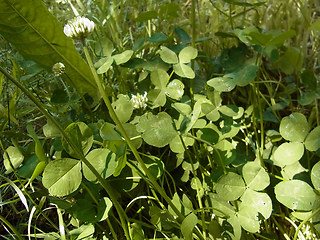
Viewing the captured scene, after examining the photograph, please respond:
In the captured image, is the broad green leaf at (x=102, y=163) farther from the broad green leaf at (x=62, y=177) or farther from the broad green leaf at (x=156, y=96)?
the broad green leaf at (x=156, y=96)

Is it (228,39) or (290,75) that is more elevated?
(228,39)

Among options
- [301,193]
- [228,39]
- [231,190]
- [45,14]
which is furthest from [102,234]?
[228,39]

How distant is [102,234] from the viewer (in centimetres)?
82

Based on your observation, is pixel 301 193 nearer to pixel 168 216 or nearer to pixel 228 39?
pixel 168 216

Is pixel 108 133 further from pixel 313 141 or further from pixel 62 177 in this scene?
pixel 313 141

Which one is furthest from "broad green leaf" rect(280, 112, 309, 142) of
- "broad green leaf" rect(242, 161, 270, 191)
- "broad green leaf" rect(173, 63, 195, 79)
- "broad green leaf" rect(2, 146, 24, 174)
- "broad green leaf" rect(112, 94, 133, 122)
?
"broad green leaf" rect(2, 146, 24, 174)

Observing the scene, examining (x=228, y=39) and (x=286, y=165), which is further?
(x=228, y=39)

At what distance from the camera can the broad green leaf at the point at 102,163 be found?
70 cm

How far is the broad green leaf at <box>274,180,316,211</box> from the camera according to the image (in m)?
0.71

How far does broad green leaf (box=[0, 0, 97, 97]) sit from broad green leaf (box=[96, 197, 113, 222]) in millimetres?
333

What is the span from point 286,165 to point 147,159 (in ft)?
1.11

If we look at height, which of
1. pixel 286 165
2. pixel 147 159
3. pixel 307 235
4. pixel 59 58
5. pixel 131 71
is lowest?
pixel 307 235

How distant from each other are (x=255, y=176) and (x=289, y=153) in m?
0.12

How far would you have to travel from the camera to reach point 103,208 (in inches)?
29.3
